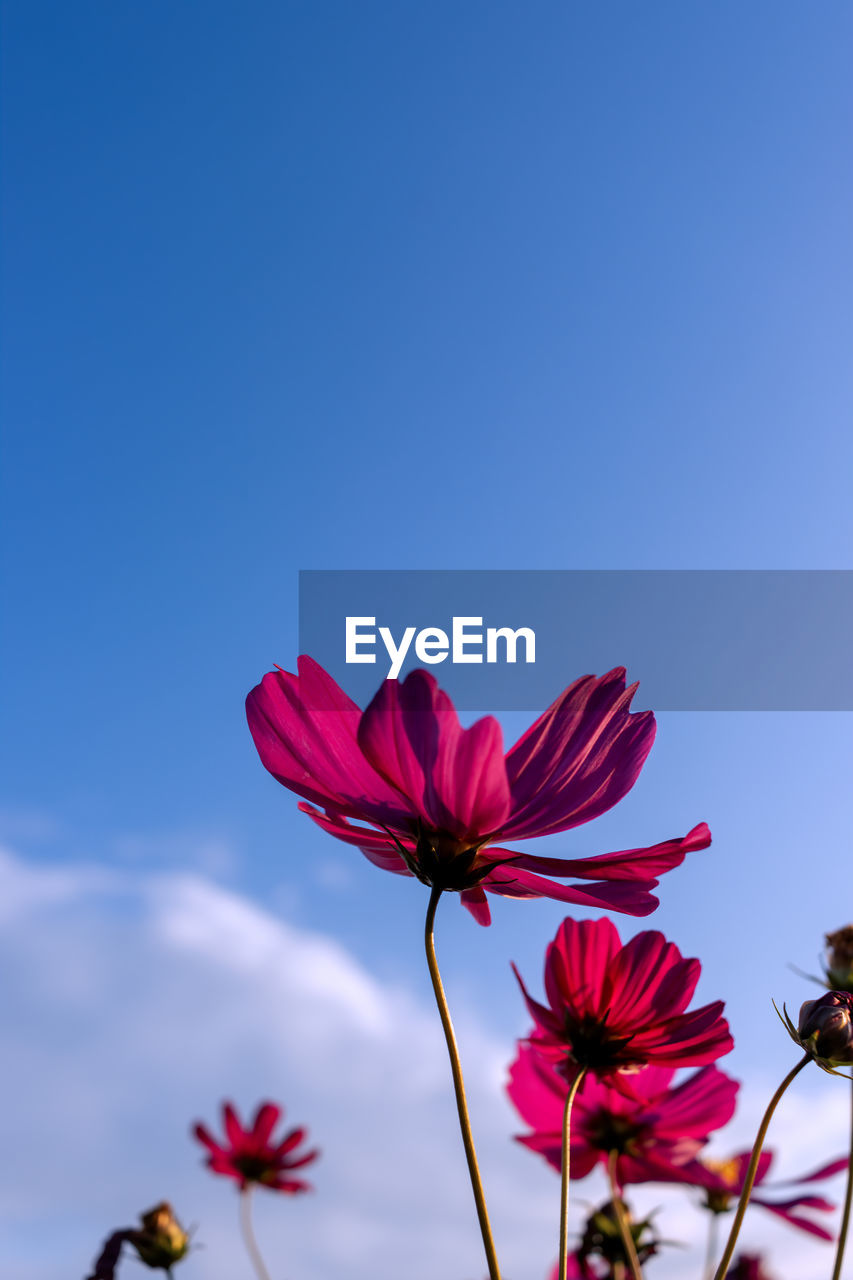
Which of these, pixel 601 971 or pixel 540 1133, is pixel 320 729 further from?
pixel 540 1133

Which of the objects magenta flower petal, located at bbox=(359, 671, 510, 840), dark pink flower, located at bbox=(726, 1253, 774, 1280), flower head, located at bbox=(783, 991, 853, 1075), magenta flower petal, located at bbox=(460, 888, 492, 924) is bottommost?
dark pink flower, located at bbox=(726, 1253, 774, 1280)

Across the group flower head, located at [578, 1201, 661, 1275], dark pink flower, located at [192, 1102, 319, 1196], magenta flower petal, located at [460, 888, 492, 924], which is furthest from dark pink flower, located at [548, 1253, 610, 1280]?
dark pink flower, located at [192, 1102, 319, 1196]

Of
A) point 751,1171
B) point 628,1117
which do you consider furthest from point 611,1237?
point 751,1171

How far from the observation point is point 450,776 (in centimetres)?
58

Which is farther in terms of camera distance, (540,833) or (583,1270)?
(583,1270)

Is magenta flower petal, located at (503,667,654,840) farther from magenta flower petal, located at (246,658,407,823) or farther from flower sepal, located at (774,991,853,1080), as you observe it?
flower sepal, located at (774,991,853,1080)

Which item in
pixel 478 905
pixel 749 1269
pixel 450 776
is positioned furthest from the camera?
pixel 749 1269

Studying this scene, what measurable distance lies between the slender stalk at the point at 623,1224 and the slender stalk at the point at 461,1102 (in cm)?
27

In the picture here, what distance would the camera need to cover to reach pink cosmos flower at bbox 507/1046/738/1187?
98 centimetres

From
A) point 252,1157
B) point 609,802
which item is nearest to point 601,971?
point 609,802

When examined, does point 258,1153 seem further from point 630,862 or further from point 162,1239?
point 630,862

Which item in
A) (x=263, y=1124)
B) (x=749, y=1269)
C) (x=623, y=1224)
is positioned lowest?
(x=749, y=1269)

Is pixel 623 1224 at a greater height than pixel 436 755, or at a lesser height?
lesser

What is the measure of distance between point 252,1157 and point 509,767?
2.92 meters
